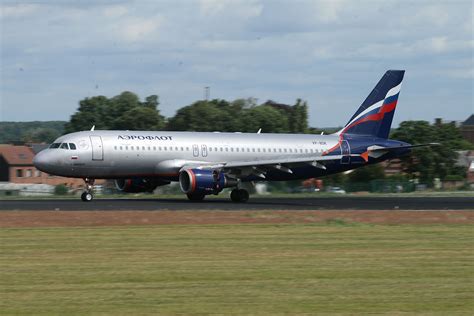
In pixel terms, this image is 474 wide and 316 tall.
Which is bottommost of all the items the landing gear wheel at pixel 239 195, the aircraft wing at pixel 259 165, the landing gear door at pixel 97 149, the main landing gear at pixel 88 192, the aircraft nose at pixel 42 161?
the landing gear wheel at pixel 239 195

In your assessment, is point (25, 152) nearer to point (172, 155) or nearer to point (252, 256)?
point (172, 155)

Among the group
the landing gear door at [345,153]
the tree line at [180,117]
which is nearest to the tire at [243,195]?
the landing gear door at [345,153]

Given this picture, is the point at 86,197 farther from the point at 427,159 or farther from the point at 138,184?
the point at 427,159

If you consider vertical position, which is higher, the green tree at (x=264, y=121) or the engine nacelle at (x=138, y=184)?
the green tree at (x=264, y=121)

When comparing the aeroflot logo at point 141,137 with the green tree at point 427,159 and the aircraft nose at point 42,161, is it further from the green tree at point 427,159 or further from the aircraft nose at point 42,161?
the green tree at point 427,159

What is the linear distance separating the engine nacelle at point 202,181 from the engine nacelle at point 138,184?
8.92ft

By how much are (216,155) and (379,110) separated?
12134 millimetres

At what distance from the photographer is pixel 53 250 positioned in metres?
22.9

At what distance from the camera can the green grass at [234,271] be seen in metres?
15.6

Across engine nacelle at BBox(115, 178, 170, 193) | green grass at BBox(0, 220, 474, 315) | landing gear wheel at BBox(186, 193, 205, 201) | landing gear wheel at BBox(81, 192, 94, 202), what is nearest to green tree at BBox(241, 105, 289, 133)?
engine nacelle at BBox(115, 178, 170, 193)

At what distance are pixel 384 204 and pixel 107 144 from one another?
13940 mm

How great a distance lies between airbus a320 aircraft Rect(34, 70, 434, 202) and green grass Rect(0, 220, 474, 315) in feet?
51.8

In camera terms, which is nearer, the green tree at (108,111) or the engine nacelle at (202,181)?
the engine nacelle at (202,181)

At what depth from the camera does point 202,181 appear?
44.4m
